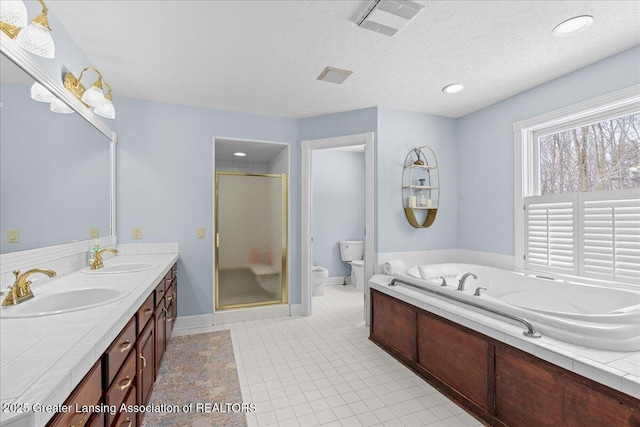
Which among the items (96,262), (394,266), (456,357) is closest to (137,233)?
(96,262)

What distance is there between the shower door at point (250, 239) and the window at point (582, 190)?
2.61 meters

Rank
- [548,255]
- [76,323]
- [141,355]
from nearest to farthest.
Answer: [76,323]
[141,355]
[548,255]

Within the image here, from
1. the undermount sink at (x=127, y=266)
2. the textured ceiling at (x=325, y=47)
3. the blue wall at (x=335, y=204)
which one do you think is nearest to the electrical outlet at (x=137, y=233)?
the undermount sink at (x=127, y=266)

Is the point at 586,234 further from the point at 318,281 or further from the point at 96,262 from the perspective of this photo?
the point at 96,262

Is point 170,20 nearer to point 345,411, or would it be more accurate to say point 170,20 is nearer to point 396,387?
point 345,411

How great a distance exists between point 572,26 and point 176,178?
11.7 ft

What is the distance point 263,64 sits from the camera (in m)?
2.41

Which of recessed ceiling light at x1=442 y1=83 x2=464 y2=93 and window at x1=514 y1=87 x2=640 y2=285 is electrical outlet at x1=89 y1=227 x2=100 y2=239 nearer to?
recessed ceiling light at x1=442 y1=83 x2=464 y2=93

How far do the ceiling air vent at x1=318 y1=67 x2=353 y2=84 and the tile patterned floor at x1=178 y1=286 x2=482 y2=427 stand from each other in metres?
2.45

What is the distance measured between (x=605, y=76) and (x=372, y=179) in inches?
80.2

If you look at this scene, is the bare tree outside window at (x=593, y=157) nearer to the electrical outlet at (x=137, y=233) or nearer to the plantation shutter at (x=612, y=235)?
the plantation shutter at (x=612, y=235)

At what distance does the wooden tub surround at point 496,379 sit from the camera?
1.27m

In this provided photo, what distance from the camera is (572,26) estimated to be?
191 cm

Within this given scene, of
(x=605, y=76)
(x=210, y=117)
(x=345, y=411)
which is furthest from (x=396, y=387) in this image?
(x=210, y=117)
